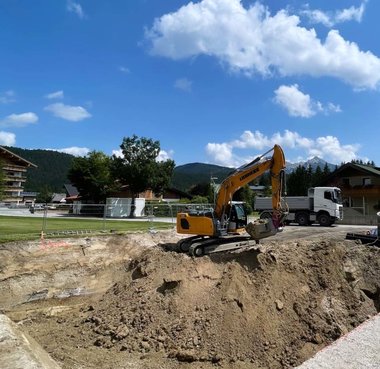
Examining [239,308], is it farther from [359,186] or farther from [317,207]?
[359,186]

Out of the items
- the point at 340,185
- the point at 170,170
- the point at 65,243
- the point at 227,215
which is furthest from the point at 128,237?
the point at 340,185

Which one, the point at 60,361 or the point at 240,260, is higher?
the point at 240,260

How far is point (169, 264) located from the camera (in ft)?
41.9

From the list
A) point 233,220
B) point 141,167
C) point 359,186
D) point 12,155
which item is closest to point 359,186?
point 359,186

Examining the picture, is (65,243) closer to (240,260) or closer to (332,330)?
(240,260)

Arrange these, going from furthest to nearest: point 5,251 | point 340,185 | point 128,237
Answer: point 340,185 → point 128,237 → point 5,251

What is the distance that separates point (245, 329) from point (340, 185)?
133ft

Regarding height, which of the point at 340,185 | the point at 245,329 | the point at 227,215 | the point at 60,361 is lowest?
the point at 60,361

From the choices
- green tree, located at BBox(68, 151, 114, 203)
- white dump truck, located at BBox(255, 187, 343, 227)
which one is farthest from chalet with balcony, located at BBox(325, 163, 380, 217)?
green tree, located at BBox(68, 151, 114, 203)

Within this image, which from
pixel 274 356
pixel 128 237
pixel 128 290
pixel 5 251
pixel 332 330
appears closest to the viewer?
pixel 274 356

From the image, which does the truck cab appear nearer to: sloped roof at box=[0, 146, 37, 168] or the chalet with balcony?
the chalet with balcony

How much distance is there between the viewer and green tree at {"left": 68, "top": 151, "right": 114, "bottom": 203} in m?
50.2

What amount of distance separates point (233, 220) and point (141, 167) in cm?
3093

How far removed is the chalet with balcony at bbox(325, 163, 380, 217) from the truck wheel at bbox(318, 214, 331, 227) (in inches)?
493
